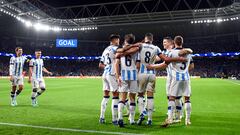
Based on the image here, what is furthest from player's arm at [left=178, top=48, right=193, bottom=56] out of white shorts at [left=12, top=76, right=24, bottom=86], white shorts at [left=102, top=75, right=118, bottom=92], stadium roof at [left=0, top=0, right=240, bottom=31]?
stadium roof at [left=0, top=0, right=240, bottom=31]

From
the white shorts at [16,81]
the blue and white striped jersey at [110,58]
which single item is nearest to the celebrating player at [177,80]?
the blue and white striped jersey at [110,58]

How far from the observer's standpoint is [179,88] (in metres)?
8.66

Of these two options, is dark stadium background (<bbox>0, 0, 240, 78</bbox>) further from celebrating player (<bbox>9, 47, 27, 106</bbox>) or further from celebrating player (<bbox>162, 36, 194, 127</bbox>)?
celebrating player (<bbox>162, 36, 194, 127</bbox>)

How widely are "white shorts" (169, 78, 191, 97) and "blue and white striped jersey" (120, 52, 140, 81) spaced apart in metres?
1.15

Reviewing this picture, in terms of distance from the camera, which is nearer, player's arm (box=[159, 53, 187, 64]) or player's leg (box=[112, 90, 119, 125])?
player's arm (box=[159, 53, 187, 64])

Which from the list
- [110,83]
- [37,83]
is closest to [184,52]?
[110,83]

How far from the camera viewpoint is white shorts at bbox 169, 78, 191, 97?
8630mm

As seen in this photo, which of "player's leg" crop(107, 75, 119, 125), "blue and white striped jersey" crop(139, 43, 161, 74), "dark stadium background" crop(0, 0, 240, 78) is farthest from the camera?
"dark stadium background" crop(0, 0, 240, 78)

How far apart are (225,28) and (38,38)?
4792 cm

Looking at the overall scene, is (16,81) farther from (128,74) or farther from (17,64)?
(128,74)

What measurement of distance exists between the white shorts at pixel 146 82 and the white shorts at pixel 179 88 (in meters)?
0.59

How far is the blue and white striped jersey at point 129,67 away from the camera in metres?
8.65

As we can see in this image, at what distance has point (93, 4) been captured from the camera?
47.5m

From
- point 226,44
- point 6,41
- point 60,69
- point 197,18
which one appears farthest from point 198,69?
point 6,41
